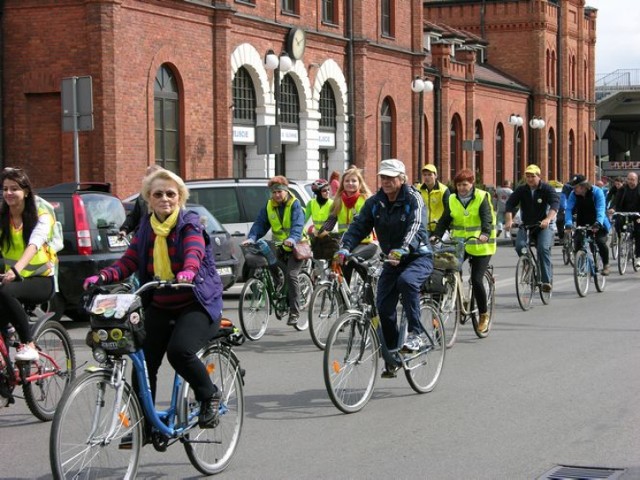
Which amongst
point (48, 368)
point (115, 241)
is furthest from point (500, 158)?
point (48, 368)

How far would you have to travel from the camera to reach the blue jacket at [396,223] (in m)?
9.37

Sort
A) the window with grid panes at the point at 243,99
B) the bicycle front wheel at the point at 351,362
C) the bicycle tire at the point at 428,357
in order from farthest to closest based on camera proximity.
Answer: the window with grid panes at the point at 243,99 → the bicycle tire at the point at 428,357 → the bicycle front wheel at the point at 351,362

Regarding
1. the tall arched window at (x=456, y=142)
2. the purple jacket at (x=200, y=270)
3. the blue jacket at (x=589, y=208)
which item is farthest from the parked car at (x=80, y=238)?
the tall arched window at (x=456, y=142)

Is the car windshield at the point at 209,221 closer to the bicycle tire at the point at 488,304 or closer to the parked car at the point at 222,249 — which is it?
the parked car at the point at 222,249

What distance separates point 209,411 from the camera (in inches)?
264

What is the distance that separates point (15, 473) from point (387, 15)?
37876mm

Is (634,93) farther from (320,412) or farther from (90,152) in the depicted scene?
(320,412)

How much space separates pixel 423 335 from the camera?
9562 millimetres

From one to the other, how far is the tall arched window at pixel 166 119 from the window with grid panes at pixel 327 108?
9.17 meters

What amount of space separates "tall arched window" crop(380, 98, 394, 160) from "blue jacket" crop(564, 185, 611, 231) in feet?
79.1

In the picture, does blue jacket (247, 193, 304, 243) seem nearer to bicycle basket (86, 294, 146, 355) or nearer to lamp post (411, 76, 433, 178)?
bicycle basket (86, 294, 146, 355)

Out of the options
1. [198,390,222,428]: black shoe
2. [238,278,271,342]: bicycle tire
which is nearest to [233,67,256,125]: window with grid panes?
[238,278,271,342]: bicycle tire

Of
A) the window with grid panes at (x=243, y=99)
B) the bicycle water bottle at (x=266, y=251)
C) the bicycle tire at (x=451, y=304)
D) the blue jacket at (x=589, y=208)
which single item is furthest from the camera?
the window with grid panes at (x=243, y=99)

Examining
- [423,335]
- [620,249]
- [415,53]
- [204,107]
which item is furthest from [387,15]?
[423,335]
